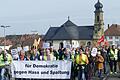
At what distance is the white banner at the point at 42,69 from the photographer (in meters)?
18.9

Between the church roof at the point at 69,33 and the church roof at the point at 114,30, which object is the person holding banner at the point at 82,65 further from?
the church roof at the point at 114,30

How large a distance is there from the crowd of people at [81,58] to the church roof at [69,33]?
319ft

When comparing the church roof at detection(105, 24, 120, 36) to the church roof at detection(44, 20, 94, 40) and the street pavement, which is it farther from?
the street pavement

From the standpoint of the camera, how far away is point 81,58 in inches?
713

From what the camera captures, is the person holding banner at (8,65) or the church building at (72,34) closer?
the person holding banner at (8,65)

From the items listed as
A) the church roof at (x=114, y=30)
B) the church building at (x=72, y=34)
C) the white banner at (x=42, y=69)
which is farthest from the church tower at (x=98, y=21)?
the white banner at (x=42, y=69)

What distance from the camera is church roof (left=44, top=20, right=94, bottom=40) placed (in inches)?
4726

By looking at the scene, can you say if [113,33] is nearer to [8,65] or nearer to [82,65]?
[8,65]

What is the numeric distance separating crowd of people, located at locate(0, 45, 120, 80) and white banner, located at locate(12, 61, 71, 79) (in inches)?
13.9

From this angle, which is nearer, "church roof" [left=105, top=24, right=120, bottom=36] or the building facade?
the building facade

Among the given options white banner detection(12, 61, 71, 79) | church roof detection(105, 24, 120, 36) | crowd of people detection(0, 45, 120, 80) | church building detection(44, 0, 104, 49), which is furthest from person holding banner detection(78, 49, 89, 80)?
church roof detection(105, 24, 120, 36)

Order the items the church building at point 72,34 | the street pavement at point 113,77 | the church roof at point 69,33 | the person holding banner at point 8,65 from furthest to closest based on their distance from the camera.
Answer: the church roof at point 69,33
the church building at point 72,34
the street pavement at point 113,77
the person holding banner at point 8,65

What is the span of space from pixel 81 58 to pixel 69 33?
103 metres

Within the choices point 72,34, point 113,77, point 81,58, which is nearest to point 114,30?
point 72,34
